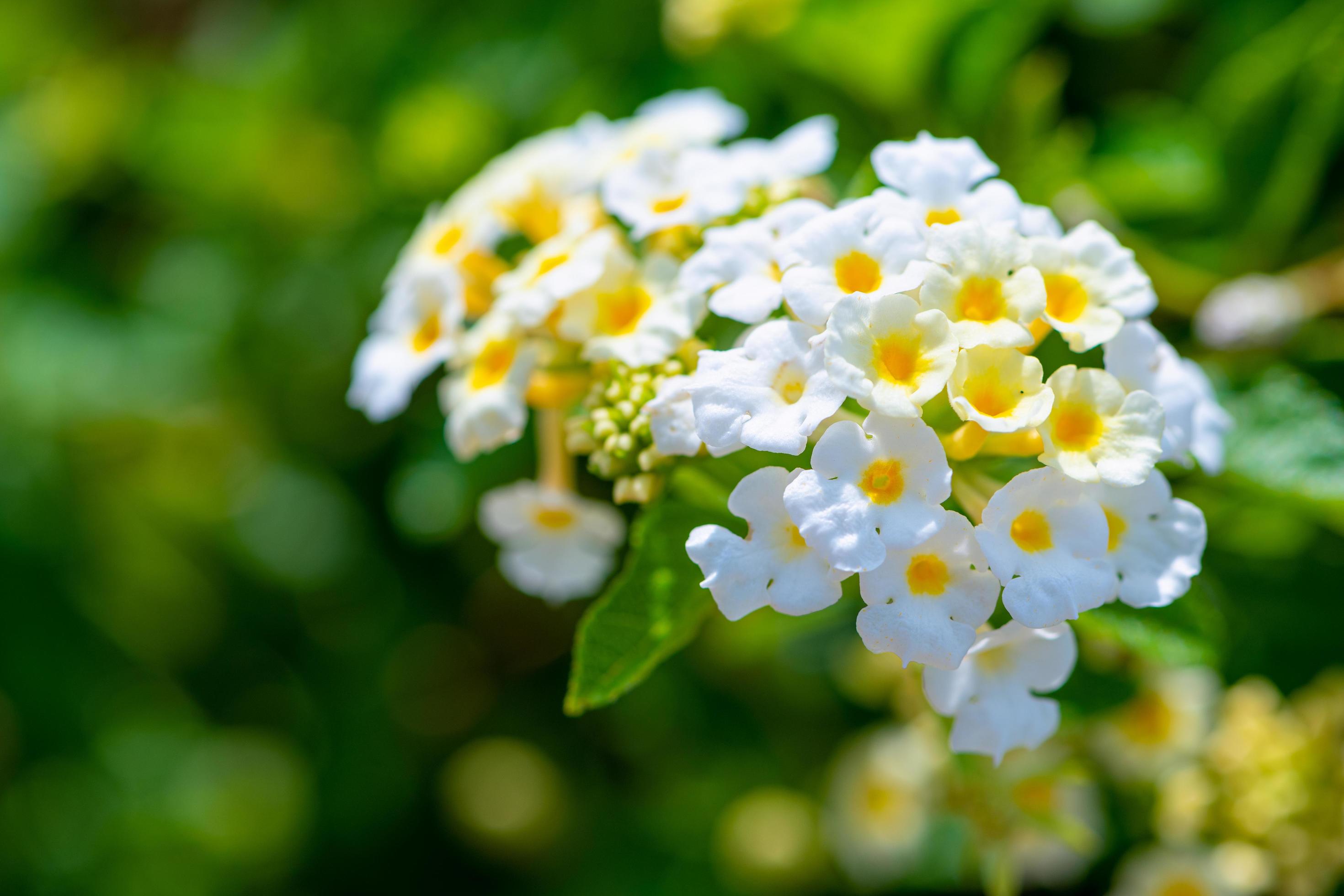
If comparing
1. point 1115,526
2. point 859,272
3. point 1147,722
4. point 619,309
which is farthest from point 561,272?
point 1147,722

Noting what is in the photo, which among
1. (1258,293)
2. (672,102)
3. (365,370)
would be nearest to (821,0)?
(672,102)

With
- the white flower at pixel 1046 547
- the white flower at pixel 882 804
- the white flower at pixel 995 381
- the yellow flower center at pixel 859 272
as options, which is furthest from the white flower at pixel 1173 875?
the yellow flower center at pixel 859 272

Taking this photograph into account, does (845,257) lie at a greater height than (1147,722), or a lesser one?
greater

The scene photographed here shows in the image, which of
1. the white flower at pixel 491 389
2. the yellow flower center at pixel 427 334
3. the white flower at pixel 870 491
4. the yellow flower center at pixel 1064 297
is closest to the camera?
the white flower at pixel 870 491

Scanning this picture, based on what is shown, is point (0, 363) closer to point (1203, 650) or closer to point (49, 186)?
point (49, 186)

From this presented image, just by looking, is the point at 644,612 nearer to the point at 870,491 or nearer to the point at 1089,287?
the point at 870,491

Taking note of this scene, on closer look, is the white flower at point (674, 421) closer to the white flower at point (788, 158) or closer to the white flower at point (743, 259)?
the white flower at point (743, 259)
